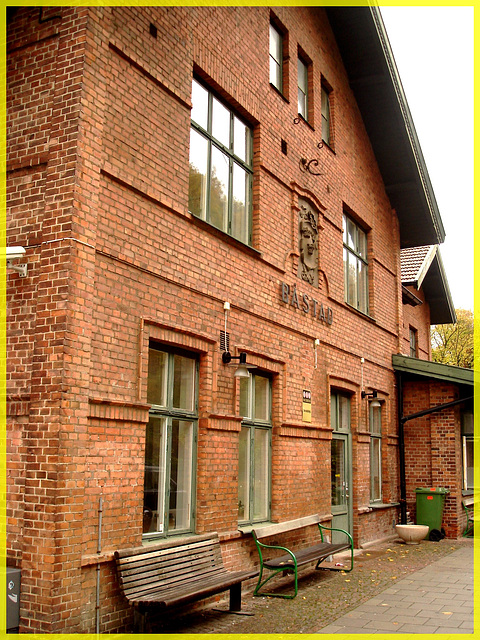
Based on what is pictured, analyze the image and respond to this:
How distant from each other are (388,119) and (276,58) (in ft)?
14.6

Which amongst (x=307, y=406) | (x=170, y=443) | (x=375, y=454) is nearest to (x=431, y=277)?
(x=375, y=454)

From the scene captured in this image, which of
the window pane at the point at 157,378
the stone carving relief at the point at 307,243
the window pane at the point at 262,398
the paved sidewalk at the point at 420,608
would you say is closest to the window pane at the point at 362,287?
the stone carving relief at the point at 307,243

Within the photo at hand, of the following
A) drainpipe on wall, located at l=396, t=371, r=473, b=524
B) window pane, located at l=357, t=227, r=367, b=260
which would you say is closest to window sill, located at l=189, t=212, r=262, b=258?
window pane, located at l=357, t=227, r=367, b=260

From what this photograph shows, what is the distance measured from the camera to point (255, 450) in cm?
930

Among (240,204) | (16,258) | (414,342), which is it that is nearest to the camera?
(16,258)

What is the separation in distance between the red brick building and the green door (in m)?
0.05

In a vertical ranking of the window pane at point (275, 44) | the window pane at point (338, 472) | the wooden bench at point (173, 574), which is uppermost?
the window pane at point (275, 44)

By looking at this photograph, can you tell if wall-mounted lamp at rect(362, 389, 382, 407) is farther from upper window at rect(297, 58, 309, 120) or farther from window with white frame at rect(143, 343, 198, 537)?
window with white frame at rect(143, 343, 198, 537)

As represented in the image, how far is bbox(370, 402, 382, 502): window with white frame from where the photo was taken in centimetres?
1421

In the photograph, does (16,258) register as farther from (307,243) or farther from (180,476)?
(307,243)

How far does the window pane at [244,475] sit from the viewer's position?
8.84 m

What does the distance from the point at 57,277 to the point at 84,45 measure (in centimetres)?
224

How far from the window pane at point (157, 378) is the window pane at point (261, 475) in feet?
8.07

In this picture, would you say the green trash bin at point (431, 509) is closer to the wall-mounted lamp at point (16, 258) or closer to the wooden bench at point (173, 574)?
the wooden bench at point (173, 574)
